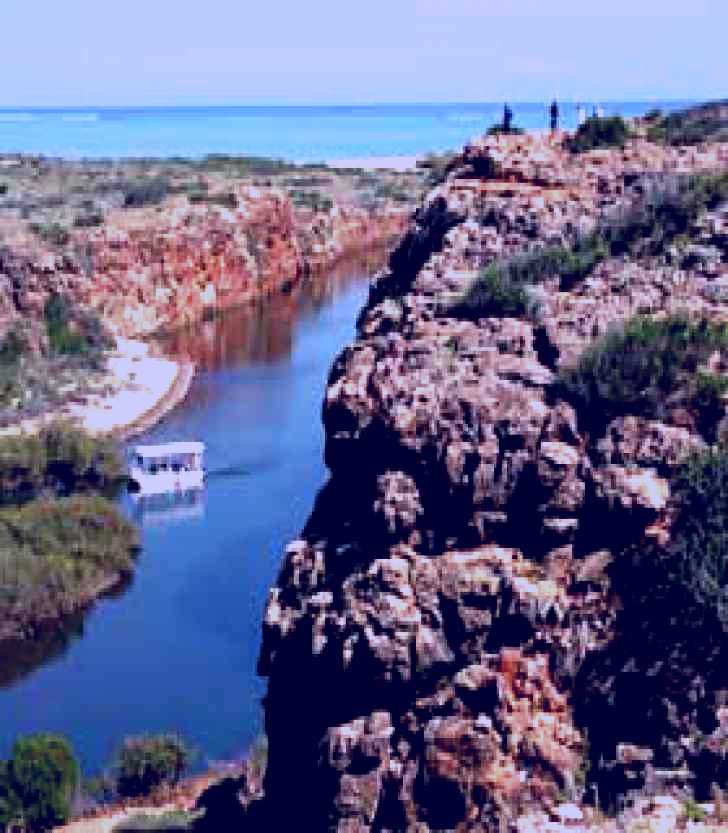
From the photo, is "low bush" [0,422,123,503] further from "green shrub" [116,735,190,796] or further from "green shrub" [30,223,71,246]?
"green shrub" [30,223,71,246]

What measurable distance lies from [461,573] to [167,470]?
26.1m

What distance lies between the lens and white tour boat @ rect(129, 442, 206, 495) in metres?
36.9

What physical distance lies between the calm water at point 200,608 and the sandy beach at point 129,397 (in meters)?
0.78

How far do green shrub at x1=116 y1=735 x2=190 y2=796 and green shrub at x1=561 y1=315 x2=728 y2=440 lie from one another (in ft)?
29.9

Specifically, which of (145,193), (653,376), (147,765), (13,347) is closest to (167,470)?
(13,347)

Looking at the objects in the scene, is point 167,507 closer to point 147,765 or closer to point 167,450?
point 167,450

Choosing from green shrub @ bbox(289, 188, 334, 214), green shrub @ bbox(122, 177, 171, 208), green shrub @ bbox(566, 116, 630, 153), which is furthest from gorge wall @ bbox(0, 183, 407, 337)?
green shrub @ bbox(566, 116, 630, 153)

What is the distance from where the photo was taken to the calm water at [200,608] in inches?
917

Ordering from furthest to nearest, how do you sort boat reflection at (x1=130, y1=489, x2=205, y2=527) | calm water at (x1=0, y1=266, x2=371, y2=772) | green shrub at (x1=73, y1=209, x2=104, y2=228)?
green shrub at (x1=73, y1=209, x2=104, y2=228) < boat reflection at (x1=130, y1=489, x2=205, y2=527) < calm water at (x1=0, y1=266, x2=371, y2=772)

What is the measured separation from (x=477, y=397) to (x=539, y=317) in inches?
49.3

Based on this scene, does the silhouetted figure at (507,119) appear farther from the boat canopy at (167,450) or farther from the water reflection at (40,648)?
the boat canopy at (167,450)

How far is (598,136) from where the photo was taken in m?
16.7

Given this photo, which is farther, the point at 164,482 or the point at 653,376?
the point at 164,482

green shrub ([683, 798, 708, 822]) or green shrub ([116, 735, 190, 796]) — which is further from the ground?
green shrub ([683, 798, 708, 822])
